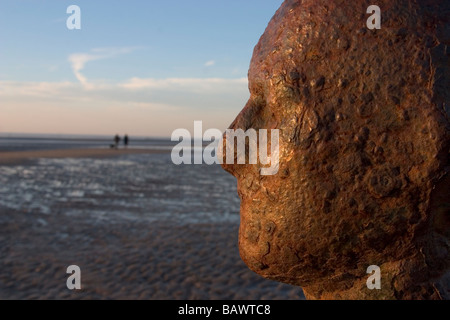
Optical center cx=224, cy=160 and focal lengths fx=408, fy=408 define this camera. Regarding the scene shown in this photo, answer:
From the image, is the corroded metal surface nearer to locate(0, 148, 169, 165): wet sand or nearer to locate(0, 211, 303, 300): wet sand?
locate(0, 211, 303, 300): wet sand

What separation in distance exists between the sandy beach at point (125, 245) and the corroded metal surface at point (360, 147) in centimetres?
345

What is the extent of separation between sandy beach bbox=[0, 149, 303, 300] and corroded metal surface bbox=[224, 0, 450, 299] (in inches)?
136

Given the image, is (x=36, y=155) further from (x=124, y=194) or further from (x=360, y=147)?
(x=360, y=147)

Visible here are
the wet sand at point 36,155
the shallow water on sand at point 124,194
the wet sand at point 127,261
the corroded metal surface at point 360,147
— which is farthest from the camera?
the wet sand at point 36,155

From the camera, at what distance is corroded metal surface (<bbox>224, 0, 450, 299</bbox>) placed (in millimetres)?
1547

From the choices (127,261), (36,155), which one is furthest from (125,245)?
(36,155)

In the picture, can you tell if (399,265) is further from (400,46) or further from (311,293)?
(400,46)

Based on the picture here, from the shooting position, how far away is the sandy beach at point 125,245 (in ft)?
16.7

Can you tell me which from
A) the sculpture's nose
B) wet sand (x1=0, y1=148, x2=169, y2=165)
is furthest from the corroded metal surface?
wet sand (x1=0, y1=148, x2=169, y2=165)

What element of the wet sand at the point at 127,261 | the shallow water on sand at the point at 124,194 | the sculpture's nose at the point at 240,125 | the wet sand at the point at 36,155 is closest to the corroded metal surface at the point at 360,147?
the sculpture's nose at the point at 240,125

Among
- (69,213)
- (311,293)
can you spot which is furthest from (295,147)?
(69,213)

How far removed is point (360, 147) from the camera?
1.58 m

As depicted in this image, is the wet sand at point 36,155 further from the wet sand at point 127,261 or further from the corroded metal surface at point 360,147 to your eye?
the corroded metal surface at point 360,147

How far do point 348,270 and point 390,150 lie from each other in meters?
0.56
